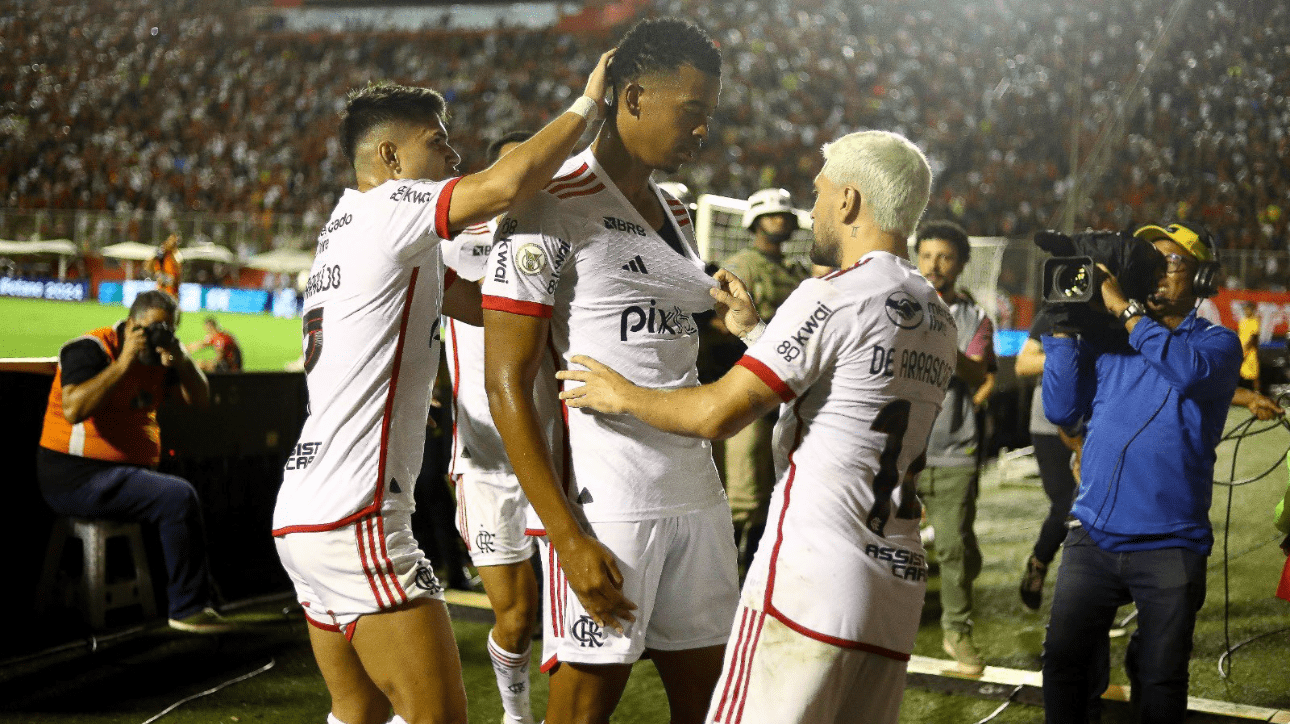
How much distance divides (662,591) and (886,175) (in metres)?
0.98

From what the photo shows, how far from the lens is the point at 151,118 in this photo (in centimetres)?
3544

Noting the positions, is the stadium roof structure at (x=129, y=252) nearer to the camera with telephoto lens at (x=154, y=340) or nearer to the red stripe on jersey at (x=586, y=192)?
the camera with telephoto lens at (x=154, y=340)

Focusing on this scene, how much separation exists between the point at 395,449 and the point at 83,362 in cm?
349

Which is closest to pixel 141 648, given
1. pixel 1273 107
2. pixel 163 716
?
pixel 163 716

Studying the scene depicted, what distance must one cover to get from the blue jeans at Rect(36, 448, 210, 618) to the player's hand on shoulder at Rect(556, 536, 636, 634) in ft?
13.0

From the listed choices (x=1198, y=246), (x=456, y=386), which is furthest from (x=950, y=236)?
(x=456, y=386)

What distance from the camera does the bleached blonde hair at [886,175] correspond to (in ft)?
7.11

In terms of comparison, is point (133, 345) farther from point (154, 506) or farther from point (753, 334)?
point (753, 334)

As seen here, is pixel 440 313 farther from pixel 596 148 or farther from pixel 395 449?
pixel 596 148

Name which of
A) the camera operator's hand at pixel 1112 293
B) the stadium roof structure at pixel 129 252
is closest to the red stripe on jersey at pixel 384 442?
the camera operator's hand at pixel 1112 293

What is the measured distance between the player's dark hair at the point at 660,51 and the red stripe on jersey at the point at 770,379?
70cm

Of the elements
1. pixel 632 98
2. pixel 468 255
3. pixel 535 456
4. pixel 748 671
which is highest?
pixel 632 98

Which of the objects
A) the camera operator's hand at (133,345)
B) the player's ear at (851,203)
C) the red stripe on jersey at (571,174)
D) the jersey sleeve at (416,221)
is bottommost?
the camera operator's hand at (133,345)

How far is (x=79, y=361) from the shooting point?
5.30 meters
